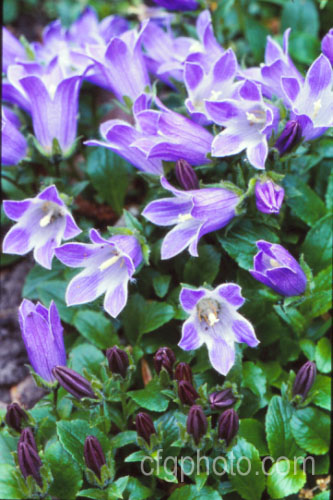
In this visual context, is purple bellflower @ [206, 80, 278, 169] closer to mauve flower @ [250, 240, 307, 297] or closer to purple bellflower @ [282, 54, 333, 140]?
purple bellflower @ [282, 54, 333, 140]

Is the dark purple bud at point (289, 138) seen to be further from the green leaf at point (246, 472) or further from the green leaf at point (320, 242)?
the green leaf at point (246, 472)

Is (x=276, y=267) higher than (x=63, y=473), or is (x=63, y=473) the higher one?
(x=276, y=267)

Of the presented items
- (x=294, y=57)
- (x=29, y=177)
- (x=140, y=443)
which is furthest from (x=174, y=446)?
(x=294, y=57)

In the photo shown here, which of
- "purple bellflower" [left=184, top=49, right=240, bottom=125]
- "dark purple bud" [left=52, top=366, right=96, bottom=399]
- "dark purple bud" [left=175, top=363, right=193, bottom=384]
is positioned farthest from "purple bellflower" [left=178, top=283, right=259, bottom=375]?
"purple bellflower" [left=184, top=49, right=240, bottom=125]

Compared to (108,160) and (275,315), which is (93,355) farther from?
(108,160)

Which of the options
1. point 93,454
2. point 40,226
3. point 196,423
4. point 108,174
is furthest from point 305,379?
point 108,174

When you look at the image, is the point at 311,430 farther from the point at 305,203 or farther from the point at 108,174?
the point at 108,174
